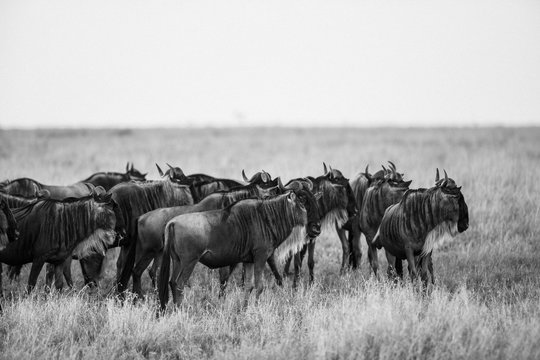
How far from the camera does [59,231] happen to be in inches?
247

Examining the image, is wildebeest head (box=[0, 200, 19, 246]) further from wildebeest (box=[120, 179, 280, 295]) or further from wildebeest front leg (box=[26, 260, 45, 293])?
wildebeest (box=[120, 179, 280, 295])

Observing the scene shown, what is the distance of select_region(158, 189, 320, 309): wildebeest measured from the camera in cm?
569

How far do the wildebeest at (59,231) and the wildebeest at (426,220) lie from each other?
136 inches

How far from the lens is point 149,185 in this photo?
25.2 feet

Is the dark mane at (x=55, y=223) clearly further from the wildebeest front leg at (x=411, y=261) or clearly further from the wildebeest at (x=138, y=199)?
the wildebeest front leg at (x=411, y=261)

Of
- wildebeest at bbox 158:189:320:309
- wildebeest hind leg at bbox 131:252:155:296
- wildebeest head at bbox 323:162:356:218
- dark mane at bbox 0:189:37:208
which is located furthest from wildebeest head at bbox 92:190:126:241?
wildebeest head at bbox 323:162:356:218

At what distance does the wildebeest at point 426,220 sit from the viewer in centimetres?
646

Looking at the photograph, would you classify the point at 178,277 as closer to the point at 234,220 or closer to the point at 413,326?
A: the point at 234,220

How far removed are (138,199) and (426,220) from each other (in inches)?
148

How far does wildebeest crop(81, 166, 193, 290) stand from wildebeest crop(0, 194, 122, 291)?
59 cm

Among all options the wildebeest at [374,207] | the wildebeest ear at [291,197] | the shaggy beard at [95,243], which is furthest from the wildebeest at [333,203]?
the shaggy beard at [95,243]

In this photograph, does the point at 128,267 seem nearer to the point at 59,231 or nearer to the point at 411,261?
the point at 59,231

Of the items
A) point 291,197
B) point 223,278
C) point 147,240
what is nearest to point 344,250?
point 223,278

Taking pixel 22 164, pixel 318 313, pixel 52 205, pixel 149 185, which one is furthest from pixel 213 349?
pixel 22 164
